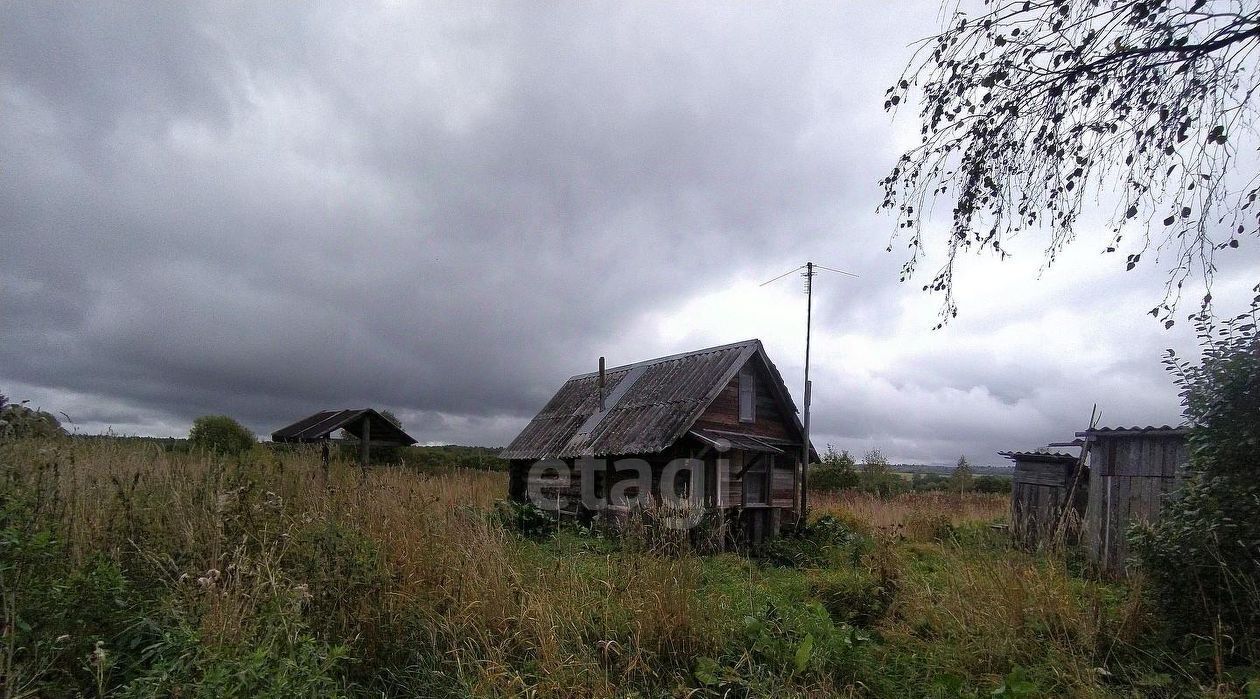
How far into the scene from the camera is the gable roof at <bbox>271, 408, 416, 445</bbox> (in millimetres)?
11453

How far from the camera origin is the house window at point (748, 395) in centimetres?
1411

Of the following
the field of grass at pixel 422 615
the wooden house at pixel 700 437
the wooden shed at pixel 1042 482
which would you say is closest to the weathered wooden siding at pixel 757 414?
the wooden house at pixel 700 437

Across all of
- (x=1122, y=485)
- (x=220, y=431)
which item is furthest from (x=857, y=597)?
(x=220, y=431)

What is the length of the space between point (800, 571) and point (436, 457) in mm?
20974

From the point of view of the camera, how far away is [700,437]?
1223 cm

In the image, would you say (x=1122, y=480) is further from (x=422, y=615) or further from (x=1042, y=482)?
(x=422, y=615)

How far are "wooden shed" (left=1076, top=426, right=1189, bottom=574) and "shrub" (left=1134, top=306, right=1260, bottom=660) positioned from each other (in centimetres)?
373

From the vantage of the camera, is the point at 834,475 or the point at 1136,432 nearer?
the point at 1136,432

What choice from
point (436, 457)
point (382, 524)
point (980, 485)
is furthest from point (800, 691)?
point (980, 485)

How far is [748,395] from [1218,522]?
9830 millimetres

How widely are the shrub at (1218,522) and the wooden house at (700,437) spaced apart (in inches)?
289

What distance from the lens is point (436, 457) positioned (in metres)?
27.9

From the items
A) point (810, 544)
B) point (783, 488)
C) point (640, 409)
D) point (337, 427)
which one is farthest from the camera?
point (783, 488)

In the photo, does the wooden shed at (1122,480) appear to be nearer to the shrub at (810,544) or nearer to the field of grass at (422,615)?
the field of grass at (422,615)
